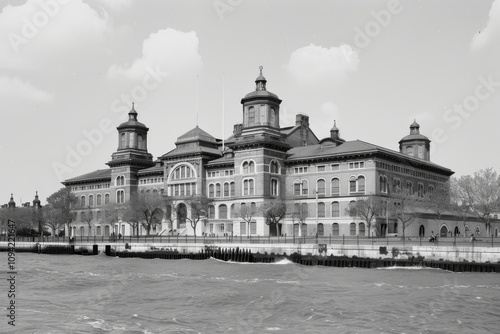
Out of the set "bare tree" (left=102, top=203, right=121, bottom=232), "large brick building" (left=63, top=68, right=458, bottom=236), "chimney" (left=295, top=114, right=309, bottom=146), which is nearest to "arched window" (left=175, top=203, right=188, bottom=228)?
"large brick building" (left=63, top=68, right=458, bottom=236)

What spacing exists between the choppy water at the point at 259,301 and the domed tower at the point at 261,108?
39.9 metres

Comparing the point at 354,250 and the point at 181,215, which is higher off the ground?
the point at 181,215

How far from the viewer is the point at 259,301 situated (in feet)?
109

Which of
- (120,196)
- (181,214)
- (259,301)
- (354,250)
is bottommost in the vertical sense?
(259,301)

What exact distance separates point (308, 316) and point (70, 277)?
24.3m

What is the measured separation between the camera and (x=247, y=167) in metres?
86.3

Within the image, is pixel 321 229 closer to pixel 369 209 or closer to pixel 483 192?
pixel 369 209

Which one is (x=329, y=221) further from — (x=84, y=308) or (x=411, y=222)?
(x=84, y=308)

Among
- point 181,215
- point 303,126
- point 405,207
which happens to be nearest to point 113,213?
point 181,215

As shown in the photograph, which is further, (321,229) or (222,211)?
(222,211)

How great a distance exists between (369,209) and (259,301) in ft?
137

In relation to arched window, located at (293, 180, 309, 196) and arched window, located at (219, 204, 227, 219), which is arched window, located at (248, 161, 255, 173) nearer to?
arched window, located at (293, 180, 309, 196)

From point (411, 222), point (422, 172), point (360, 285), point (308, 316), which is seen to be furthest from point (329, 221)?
point (308, 316)

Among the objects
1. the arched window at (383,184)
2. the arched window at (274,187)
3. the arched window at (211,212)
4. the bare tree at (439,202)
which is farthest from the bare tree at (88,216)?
the bare tree at (439,202)
